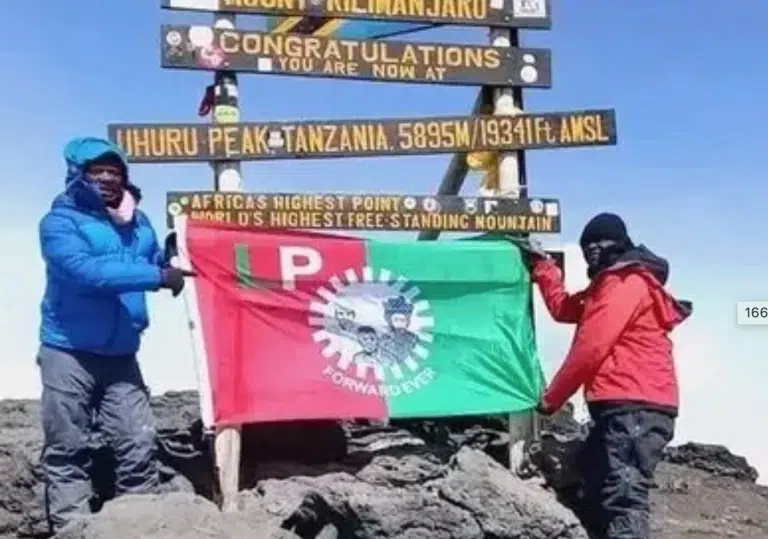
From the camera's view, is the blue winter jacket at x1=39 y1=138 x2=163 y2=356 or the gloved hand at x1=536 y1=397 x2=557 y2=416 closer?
the blue winter jacket at x1=39 y1=138 x2=163 y2=356

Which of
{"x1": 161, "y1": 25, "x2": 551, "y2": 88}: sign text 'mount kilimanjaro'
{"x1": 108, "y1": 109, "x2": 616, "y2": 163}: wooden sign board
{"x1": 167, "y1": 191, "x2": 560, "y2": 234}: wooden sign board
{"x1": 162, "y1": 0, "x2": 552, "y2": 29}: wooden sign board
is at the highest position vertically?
{"x1": 162, "y1": 0, "x2": 552, "y2": 29}: wooden sign board

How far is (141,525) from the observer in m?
7.66

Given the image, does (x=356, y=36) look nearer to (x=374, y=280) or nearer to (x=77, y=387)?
(x=374, y=280)

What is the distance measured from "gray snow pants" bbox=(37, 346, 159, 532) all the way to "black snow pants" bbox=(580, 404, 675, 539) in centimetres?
303

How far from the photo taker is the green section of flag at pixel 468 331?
9719 mm

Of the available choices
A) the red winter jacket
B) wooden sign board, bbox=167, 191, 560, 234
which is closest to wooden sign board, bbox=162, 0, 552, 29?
wooden sign board, bbox=167, 191, 560, 234

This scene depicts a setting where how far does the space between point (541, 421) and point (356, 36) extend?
3412mm

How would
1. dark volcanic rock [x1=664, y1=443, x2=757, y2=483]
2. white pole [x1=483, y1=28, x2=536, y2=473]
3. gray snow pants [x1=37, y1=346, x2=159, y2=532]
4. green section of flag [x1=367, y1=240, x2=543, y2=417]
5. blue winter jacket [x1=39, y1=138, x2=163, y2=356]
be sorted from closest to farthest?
blue winter jacket [x1=39, y1=138, x2=163, y2=356], gray snow pants [x1=37, y1=346, x2=159, y2=532], green section of flag [x1=367, y1=240, x2=543, y2=417], white pole [x1=483, y1=28, x2=536, y2=473], dark volcanic rock [x1=664, y1=443, x2=757, y2=483]

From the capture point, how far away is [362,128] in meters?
9.95

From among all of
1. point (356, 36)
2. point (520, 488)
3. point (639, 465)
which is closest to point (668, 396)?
point (639, 465)

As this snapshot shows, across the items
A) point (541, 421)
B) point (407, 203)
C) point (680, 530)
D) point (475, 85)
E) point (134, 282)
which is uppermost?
point (475, 85)

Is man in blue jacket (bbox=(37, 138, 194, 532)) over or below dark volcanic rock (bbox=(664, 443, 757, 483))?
over

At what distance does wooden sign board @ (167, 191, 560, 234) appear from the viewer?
9.53 m

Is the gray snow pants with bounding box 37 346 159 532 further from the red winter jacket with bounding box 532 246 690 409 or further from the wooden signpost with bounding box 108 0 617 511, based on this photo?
the red winter jacket with bounding box 532 246 690 409
